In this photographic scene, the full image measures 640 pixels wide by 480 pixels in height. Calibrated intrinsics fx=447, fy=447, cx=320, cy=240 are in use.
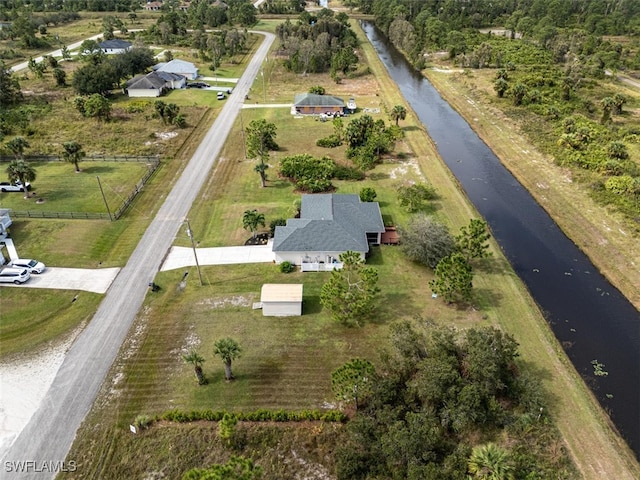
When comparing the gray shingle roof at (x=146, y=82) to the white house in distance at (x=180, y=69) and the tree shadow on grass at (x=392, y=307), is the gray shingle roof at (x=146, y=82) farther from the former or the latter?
the tree shadow on grass at (x=392, y=307)

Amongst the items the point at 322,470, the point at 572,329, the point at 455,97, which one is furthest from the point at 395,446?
the point at 455,97

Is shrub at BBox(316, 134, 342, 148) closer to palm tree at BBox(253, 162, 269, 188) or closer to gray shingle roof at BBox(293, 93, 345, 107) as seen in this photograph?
palm tree at BBox(253, 162, 269, 188)

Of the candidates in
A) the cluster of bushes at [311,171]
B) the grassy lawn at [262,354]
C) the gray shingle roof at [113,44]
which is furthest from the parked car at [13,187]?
the gray shingle roof at [113,44]

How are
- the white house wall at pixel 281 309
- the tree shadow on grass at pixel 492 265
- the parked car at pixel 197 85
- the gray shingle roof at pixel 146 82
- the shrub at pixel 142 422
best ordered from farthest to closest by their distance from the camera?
the parked car at pixel 197 85
the gray shingle roof at pixel 146 82
the tree shadow on grass at pixel 492 265
the white house wall at pixel 281 309
the shrub at pixel 142 422

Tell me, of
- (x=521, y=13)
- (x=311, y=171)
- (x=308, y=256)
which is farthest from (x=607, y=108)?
(x=521, y=13)

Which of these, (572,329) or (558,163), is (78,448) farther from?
(558,163)
